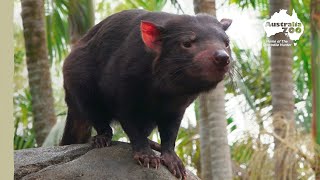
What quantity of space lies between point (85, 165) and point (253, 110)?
285 cm

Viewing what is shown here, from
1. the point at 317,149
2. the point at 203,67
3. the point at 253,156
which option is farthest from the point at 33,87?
the point at 203,67

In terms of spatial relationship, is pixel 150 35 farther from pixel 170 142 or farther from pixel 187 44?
pixel 170 142

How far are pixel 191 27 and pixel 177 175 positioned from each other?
690 mm

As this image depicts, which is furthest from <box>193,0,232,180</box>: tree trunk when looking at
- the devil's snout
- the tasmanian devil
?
the devil's snout

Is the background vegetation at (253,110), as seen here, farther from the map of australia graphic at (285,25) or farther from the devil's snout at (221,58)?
the devil's snout at (221,58)

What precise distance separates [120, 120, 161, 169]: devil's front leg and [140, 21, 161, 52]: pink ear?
0.40 m

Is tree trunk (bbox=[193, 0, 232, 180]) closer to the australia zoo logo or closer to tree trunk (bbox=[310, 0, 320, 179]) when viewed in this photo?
the australia zoo logo

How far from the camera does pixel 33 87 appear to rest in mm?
5617

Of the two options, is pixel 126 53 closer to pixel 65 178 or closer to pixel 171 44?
pixel 171 44

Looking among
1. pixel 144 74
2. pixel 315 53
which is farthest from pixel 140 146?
pixel 315 53

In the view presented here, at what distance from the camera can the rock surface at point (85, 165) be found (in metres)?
3.26

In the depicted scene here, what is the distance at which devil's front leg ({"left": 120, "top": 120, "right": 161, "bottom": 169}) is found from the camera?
3301 millimetres

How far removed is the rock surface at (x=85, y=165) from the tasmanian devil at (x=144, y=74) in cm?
6

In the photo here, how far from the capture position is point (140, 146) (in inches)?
132
